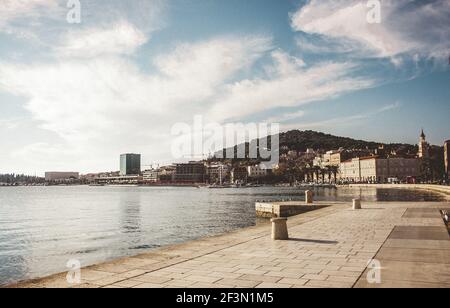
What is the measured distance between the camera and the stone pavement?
8578mm

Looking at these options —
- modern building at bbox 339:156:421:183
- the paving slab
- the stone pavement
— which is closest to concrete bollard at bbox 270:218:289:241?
the stone pavement

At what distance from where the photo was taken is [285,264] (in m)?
10.5

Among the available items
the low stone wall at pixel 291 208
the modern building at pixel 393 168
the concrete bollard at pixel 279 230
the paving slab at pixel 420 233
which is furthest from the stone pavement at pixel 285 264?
the modern building at pixel 393 168

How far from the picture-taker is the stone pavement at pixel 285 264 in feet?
28.1

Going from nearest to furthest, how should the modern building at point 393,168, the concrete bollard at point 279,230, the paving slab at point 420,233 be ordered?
the paving slab at point 420,233 → the concrete bollard at point 279,230 → the modern building at point 393,168

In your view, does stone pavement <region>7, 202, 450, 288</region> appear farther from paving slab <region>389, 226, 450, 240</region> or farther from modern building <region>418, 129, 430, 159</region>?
modern building <region>418, 129, 430, 159</region>

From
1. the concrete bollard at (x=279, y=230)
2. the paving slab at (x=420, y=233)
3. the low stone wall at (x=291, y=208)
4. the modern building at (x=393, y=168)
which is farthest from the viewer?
the modern building at (x=393, y=168)

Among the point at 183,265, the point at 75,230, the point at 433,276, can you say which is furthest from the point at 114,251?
the point at 433,276

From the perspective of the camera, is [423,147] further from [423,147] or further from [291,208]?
[291,208]

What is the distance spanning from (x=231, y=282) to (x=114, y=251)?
17996mm

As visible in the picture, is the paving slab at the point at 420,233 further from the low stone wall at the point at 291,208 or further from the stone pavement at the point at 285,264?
the low stone wall at the point at 291,208

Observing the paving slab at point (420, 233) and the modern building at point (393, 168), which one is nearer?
the paving slab at point (420, 233)
